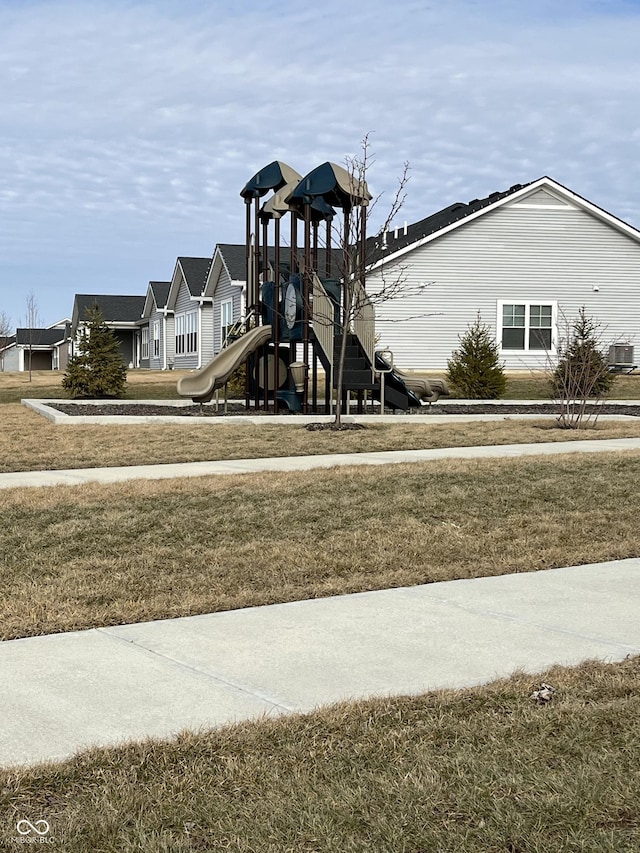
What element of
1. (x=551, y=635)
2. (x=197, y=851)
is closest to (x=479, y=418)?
(x=551, y=635)

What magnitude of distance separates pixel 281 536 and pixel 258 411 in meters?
13.3

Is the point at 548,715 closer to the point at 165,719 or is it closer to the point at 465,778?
the point at 465,778

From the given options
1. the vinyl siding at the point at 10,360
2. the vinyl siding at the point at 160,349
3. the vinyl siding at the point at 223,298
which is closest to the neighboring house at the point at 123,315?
the vinyl siding at the point at 160,349

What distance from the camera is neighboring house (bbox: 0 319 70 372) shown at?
73250mm

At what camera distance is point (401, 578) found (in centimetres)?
664

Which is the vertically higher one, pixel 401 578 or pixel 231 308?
pixel 231 308

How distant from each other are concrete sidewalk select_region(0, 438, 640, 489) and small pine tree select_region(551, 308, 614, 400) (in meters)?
2.64

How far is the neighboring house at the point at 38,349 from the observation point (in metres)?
73.2

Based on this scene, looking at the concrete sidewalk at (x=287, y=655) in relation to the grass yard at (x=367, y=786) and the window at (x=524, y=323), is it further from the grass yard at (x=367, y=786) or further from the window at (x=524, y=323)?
the window at (x=524, y=323)

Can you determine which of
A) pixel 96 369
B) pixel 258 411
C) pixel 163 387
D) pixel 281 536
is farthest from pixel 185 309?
pixel 281 536

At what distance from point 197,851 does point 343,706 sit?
3.86ft

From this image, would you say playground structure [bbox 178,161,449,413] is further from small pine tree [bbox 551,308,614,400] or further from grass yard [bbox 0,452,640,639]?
grass yard [bbox 0,452,640,639]

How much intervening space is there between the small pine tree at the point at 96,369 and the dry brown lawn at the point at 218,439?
8.46 meters

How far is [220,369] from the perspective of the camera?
20.3 metres
